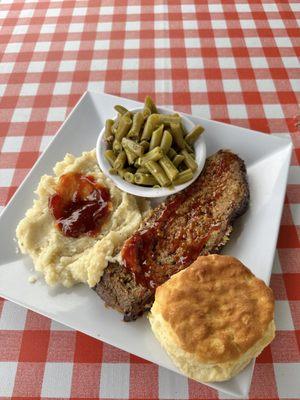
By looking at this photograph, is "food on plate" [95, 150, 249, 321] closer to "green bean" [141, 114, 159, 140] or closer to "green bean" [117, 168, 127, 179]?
"green bean" [117, 168, 127, 179]

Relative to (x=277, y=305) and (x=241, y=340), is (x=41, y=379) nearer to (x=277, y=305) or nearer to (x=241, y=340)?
(x=241, y=340)

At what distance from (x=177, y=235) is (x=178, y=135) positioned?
0.81 metres

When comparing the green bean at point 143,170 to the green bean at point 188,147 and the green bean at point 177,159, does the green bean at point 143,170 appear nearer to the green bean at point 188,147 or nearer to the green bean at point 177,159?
the green bean at point 177,159

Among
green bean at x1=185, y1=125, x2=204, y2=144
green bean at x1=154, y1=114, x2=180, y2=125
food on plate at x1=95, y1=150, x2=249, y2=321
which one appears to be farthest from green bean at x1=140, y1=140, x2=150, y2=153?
food on plate at x1=95, y1=150, x2=249, y2=321

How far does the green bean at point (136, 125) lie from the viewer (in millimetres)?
3146

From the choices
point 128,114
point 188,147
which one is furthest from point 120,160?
point 188,147

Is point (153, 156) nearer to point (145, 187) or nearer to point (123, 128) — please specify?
point (145, 187)

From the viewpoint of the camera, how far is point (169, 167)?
2.95 metres

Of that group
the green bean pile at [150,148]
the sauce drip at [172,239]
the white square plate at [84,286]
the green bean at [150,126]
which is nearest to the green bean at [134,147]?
the green bean pile at [150,148]

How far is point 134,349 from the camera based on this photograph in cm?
231

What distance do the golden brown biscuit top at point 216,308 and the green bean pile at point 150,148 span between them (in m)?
0.82

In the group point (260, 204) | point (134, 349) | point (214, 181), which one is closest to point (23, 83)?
point (214, 181)

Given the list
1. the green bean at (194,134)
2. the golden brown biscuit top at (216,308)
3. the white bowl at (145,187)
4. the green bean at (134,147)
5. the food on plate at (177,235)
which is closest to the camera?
the golden brown biscuit top at (216,308)

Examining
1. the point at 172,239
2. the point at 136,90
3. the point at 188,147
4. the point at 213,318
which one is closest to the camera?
the point at 213,318
